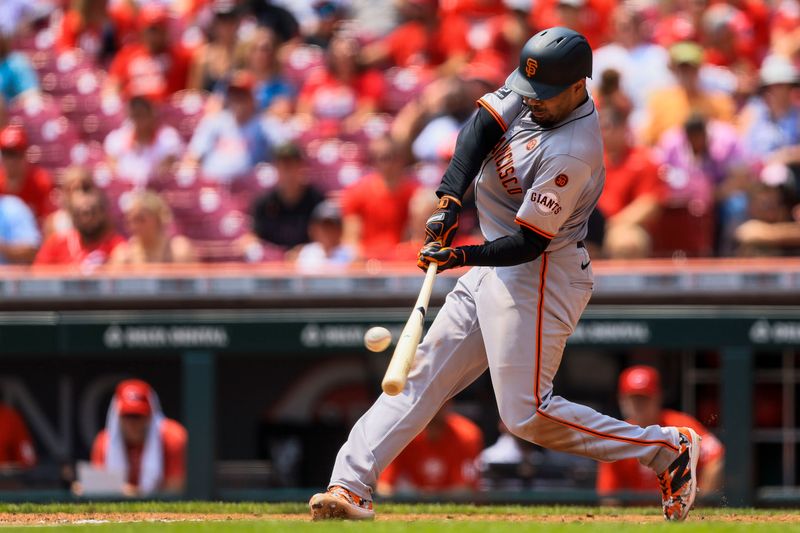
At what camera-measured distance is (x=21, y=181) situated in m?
9.07

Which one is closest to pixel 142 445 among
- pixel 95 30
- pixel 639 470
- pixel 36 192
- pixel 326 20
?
pixel 36 192

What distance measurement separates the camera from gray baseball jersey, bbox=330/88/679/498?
4473 mm

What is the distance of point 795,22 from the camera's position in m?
9.51

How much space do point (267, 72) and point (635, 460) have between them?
435 cm

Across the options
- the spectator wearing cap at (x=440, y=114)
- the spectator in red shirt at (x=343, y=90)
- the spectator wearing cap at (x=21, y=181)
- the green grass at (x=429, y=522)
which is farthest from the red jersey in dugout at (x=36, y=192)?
the green grass at (x=429, y=522)

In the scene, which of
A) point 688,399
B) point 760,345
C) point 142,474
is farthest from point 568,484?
point 142,474

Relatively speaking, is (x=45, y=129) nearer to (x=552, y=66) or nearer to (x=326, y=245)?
(x=326, y=245)

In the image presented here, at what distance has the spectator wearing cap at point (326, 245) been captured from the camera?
313 inches

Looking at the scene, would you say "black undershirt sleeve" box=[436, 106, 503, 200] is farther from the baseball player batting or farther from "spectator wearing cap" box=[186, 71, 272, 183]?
"spectator wearing cap" box=[186, 71, 272, 183]

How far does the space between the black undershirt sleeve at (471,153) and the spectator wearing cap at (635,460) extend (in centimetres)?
268

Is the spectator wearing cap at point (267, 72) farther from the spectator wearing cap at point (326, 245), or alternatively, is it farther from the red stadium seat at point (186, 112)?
the spectator wearing cap at point (326, 245)

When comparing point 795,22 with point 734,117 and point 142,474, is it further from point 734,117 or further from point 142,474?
point 142,474

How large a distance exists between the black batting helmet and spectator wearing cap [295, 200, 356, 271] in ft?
11.5

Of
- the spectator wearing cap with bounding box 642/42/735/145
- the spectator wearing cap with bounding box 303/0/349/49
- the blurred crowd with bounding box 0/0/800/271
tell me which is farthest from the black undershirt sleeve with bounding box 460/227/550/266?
the spectator wearing cap with bounding box 303/0/349/49
